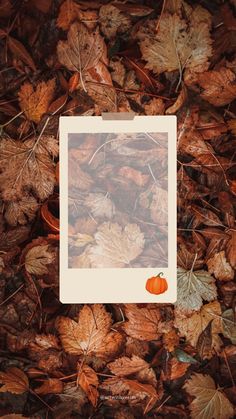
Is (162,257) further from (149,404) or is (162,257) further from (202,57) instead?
(202,57)

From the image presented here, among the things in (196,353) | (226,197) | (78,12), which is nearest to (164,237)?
(226,197)

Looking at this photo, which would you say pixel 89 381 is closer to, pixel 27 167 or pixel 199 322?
pixel 199 322

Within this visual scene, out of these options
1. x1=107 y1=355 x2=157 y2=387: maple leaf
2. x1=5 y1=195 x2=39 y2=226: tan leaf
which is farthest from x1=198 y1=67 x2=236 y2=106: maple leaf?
x1=107 y1=355 x2=157 y2=387: maple leaf

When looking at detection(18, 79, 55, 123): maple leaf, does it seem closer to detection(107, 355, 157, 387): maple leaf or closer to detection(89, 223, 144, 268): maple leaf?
detection(89, 223, 144, 268): maple leaf

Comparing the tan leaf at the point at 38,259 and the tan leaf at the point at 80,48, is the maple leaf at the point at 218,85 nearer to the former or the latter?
the tan leaf at the point at 80,48

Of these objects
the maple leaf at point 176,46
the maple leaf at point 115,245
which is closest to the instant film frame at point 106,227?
the maple leaf at point 115,245

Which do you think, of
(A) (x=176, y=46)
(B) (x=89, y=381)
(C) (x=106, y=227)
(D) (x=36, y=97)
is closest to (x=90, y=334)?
(B) (x=89, y=381)
